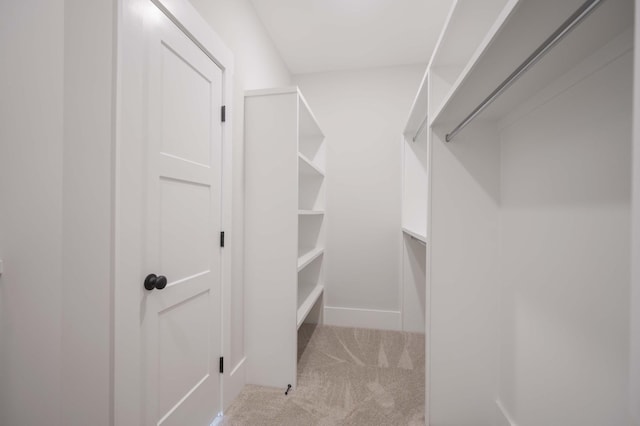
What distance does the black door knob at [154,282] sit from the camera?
1021 mm

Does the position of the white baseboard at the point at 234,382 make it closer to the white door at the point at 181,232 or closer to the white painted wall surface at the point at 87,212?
the white door at the point at 181,232

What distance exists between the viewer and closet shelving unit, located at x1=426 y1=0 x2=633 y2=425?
2.39 feet

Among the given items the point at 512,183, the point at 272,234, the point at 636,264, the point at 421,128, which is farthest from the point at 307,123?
the point at 636,264

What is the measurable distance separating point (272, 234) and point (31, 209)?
1.13 metres

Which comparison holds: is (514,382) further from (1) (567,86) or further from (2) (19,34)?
(2) (19,34)

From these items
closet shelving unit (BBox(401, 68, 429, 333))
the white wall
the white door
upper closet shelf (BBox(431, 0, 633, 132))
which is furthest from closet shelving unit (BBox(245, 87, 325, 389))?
closet shelving unit (BBox(401, 68, 429, 333))

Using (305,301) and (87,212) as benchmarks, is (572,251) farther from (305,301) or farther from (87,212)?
(305,301)

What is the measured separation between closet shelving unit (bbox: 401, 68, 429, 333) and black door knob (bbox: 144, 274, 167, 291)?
2066 millimetres

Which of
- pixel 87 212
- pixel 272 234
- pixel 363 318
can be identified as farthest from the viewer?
pixel 363 318

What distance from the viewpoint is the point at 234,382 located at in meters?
1.63

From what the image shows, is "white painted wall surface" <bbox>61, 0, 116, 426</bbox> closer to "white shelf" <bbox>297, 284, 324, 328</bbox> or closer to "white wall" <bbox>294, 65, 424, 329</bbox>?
"white shelf" <bbox>297, 284, 324, 328</bbox>

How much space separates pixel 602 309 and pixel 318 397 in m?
1.49

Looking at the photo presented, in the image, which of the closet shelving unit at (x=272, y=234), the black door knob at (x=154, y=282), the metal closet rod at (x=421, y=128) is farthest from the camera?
the metal closet rod at (x=421, y=128)

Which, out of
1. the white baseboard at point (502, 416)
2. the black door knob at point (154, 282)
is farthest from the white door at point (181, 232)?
the white baseboard at point (502, 416)
